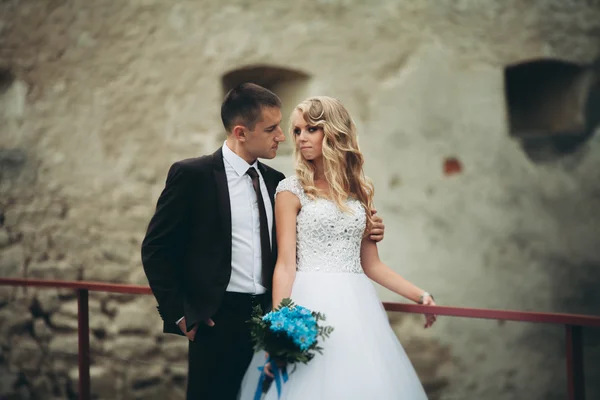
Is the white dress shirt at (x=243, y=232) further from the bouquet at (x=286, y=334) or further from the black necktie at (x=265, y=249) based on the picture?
the bouquet at (x=286, y=334)

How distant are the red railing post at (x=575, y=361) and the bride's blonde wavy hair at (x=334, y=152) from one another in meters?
0.85

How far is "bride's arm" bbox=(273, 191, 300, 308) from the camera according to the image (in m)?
2.16

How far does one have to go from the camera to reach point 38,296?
5.03 meters

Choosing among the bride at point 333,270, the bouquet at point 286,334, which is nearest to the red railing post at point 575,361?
the bride at point 333,270

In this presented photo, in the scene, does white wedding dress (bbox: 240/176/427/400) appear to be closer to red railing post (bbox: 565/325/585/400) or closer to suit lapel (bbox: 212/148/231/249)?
suit lapel (bbox: 212/148/231/249)

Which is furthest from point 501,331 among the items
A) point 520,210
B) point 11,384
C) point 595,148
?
point 11,384

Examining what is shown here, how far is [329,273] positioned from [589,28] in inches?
171

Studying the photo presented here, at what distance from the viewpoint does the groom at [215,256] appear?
7.12ft

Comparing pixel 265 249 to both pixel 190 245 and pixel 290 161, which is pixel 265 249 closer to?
pixel 190 245

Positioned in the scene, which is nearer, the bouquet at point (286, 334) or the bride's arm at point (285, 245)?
the bouquet at point (286, 334)

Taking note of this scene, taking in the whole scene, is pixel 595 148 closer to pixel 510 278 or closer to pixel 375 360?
→ pixel 510 278

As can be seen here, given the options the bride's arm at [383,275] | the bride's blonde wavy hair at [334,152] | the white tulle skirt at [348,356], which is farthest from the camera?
the bride's arm at [383,275]

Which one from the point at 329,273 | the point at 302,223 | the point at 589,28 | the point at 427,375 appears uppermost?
the point at 589,28

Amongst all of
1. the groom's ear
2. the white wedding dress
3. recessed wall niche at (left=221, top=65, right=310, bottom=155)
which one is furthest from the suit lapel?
recessed wall niche at (left=221, top=65, right=310, bottom=155)
